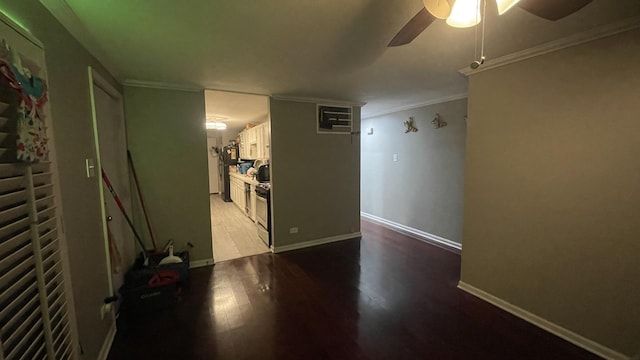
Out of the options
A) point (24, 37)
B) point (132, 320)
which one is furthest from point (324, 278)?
point (24, 37)

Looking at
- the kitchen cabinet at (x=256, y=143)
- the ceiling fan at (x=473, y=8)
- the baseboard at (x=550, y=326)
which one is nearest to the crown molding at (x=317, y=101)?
the kitchen cabinet at (x=256, y=143)

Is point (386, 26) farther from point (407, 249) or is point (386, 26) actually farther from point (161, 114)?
point (407, 249)

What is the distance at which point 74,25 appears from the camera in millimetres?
1517

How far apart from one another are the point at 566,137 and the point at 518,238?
2.87ft

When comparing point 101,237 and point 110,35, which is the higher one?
point 110,35

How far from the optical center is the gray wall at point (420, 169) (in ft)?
12.0

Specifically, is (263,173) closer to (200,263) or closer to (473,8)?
(200,263)

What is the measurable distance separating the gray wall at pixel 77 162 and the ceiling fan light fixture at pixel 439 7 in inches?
68.9

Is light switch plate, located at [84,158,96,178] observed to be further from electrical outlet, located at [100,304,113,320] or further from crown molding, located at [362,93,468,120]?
crown molding, located at [362,93,468,120]

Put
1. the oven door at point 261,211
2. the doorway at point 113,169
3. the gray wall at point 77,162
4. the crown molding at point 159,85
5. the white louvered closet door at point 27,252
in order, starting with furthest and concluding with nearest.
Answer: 1. the oven door at point 261,211
2. the crown molding at point 159,85
3. the doorway at point 113,169
4. the gray wall at point 77,162
5. the white louvered closet door at point 27,252

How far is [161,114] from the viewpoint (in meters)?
2.88

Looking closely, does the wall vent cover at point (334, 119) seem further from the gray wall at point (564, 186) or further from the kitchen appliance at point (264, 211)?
the gray wall at point (564, 186)

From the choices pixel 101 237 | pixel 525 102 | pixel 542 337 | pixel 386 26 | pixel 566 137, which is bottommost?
pixel 542 337

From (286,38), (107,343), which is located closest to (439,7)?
(286,38)
